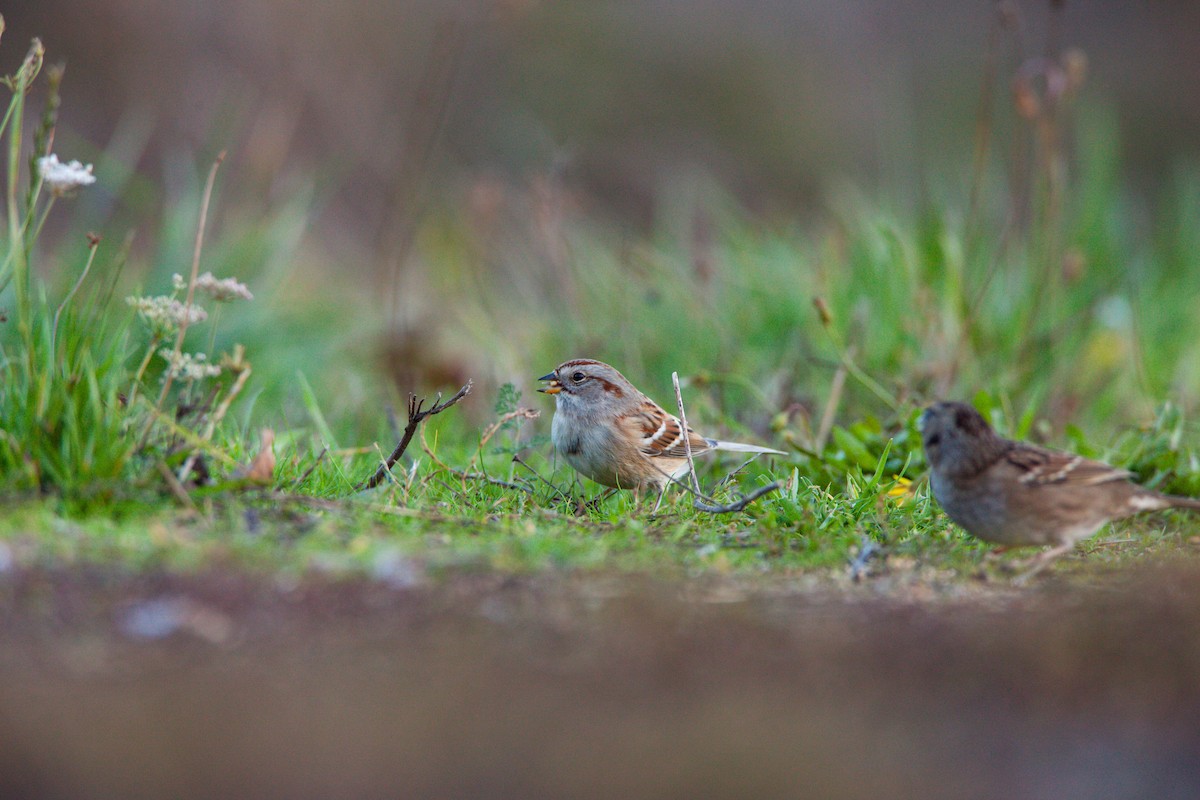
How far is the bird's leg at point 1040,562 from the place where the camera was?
12.3 ft

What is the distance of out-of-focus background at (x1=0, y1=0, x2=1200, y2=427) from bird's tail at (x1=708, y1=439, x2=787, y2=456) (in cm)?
46

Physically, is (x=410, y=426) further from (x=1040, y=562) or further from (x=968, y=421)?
(x=1040, y=562)

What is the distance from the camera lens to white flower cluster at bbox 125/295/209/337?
152 inches

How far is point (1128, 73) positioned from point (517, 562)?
16816 mm

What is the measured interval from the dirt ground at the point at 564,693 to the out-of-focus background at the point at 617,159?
319 cm

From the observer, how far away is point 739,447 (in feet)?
18.3

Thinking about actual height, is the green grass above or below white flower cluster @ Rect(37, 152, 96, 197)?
below

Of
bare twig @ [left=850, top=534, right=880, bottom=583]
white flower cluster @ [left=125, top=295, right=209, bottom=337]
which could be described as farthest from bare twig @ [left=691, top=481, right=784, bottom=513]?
white flower cluster @ [left=125, top=295, right=209, bottom=337]

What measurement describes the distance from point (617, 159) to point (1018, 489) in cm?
1393

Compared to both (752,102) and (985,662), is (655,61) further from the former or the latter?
(985,662)

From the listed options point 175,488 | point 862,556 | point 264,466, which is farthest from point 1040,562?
point 175,488

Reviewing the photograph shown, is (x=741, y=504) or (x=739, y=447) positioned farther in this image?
(x=739, y=447)

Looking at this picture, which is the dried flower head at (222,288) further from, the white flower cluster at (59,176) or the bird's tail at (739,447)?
the bird's tail at (739,447)

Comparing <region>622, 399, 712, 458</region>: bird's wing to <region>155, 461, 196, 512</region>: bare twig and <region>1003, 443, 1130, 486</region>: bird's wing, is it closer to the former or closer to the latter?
<region>1003, 443, 1130, 486</region>: bird's wing
